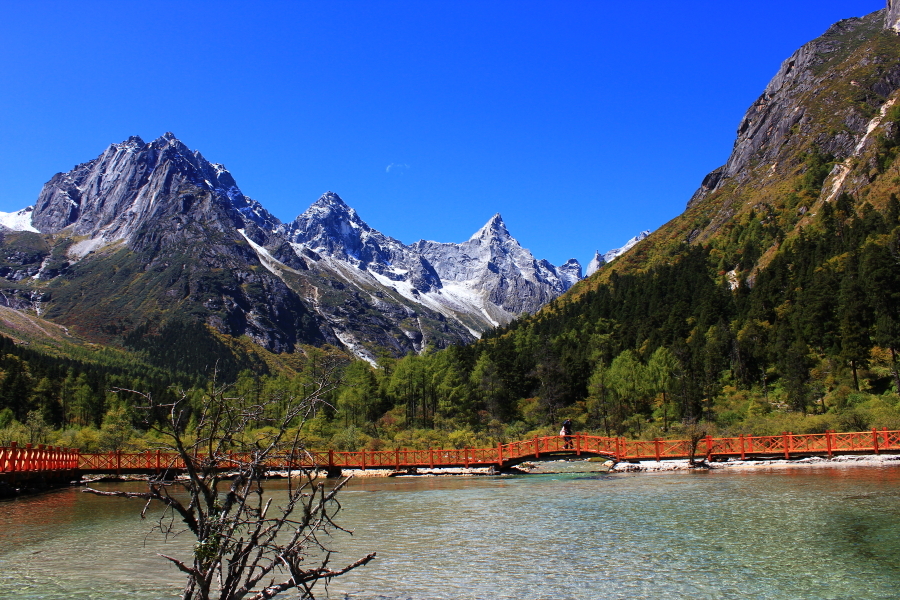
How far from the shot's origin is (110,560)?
21.2 metres

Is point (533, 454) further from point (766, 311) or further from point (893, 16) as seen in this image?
point (893, 16)

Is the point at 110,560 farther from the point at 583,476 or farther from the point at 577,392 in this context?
the point at 577,392

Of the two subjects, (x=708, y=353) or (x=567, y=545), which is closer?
(x=567, y=545)

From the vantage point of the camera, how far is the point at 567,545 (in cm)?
2177

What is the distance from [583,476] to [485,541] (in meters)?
30.7

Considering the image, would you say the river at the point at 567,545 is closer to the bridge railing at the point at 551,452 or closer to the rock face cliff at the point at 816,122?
the bridge railing at the point at 551,452

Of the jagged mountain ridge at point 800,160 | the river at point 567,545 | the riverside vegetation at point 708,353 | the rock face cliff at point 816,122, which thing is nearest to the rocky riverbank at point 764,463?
the riverside vegetation at point 708,353

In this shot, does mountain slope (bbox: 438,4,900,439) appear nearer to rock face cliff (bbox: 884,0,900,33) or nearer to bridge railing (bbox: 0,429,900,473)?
bridge railing (bbox: 0,429,900,473)

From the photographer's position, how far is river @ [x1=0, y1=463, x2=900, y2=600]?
16.4 m

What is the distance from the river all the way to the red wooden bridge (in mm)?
11693

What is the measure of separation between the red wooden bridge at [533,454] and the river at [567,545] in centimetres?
1169

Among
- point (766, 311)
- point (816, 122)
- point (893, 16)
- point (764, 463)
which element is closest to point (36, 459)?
point (764, 463)

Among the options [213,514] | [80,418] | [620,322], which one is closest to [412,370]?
[620,322]

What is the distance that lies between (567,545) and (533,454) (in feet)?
122
